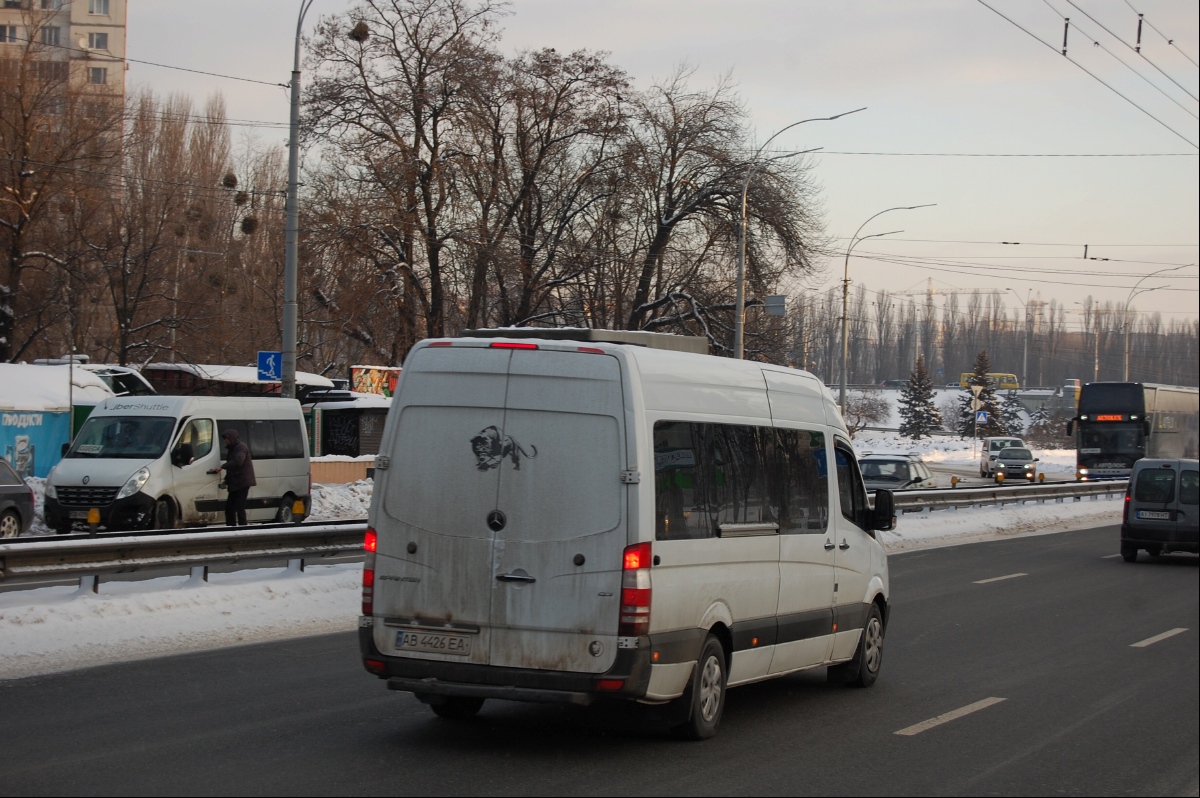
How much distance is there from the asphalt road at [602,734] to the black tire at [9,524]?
8731 mm

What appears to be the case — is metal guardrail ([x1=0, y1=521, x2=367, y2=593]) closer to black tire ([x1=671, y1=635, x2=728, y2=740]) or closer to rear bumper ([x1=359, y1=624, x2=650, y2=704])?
rear bumper ([x1=359, y1=624, x2=650, y2=704])

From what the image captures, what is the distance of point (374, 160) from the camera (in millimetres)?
38844

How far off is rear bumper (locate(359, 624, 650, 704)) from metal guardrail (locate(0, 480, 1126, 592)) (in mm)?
6385

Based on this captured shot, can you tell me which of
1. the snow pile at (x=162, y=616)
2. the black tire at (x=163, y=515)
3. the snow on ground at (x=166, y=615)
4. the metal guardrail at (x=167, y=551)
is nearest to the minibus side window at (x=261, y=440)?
the black tire at (x=163, y=515)

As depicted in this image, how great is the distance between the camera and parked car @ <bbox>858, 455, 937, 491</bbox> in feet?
94.5

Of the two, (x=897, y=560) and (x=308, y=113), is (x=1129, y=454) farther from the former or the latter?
(x=308, y=113)

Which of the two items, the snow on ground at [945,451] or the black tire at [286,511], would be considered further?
the snow on ground at [945,451]

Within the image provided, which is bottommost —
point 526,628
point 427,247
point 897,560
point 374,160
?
point 897,560

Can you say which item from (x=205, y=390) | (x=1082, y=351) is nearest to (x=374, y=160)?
(x=205, y=390)

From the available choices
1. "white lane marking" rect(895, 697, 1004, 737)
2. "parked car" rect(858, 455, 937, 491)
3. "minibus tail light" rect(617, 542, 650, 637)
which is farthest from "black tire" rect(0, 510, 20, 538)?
"parked car" rect(858, 455, 937, 491)

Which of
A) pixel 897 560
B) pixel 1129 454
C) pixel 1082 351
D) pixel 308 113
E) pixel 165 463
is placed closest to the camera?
pixel 1082 351

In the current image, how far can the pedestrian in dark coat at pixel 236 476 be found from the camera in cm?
1981

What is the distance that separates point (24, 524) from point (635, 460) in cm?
1482

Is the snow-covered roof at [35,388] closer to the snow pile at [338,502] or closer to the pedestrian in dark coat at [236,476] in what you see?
the snow pile at [338,502]
